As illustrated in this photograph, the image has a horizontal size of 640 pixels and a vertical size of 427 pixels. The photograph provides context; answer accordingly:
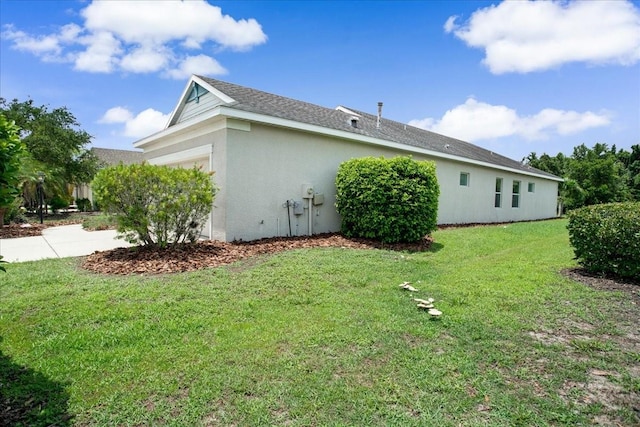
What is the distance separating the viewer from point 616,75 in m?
8.73

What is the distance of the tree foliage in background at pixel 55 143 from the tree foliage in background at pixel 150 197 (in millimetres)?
14141

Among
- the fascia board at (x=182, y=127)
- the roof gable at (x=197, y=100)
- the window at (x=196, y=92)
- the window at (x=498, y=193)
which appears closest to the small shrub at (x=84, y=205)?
the fascia board at (x=182, y=127)

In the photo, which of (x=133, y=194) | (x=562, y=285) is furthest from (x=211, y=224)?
(x=562, y=285)

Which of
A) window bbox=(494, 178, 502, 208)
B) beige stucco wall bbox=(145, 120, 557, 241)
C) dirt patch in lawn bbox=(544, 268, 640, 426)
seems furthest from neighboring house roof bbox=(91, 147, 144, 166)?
dirt patch in lawn bbox=(544, 268, 640, 426)

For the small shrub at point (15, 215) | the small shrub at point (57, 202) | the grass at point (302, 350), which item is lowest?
the grass at point (302, 350)

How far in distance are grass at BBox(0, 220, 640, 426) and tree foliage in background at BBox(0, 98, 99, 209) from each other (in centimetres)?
1649

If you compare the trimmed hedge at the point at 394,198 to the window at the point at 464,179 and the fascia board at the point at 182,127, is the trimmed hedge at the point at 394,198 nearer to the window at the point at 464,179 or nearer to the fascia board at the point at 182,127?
the fascia board at the point at 182,127

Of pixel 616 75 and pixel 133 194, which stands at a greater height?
pixel 616 75

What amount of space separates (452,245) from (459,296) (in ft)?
Answer: 15.0

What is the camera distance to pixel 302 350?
3096mm

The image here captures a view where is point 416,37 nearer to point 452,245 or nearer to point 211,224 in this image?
point 452,245

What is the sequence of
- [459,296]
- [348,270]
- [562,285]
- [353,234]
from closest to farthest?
[459,296] < [562,285] < [348,270] < [353,234]

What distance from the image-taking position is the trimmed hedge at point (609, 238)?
526cm

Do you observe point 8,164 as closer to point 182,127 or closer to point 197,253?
point 197,253
